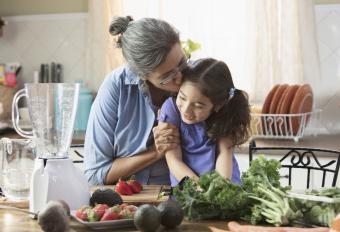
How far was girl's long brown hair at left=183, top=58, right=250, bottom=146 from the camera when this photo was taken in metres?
1.88

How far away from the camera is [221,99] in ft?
6.33

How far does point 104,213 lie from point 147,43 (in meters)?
0.68

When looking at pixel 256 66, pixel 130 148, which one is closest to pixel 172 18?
pixel 256 66

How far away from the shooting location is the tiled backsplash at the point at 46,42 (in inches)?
143

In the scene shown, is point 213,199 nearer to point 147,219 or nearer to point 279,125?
point 147,219

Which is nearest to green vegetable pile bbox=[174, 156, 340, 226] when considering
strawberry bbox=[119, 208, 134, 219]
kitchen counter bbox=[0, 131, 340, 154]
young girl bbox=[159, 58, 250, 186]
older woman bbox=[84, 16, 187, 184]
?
strawberry bbox=[119, 208, 134, 219]

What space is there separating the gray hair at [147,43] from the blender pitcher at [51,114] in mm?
407

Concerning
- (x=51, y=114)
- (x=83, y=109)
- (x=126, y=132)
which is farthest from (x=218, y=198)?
(x=83, y=109)

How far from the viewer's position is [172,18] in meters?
3.41

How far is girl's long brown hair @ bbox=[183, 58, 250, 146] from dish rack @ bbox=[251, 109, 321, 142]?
2.67ft

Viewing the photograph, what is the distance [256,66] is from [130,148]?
1330 mm

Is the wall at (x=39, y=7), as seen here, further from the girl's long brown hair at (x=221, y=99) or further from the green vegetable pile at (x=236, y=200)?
the green vegetable pile at (x=236, y=200)

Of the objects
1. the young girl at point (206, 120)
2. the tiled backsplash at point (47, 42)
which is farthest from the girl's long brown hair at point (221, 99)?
the tiled backsplash at point (47, 42)

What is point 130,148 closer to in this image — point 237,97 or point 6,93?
point 237,97
